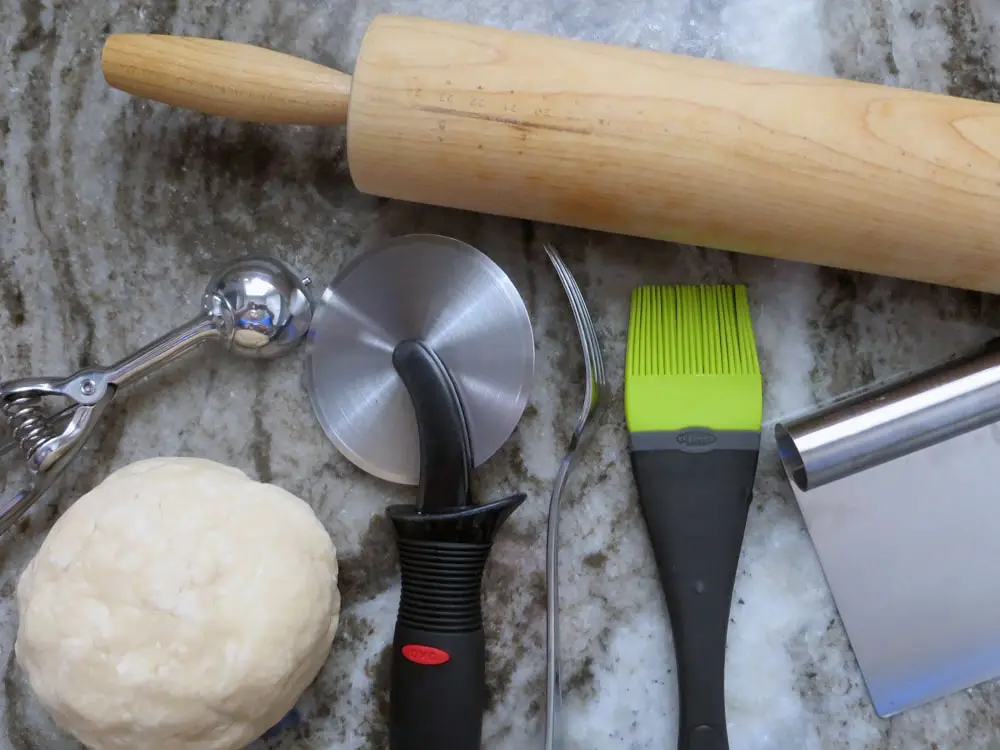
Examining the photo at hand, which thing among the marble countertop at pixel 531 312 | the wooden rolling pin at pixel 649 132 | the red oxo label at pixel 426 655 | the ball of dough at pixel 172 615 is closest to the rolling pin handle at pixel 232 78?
the wooden rolling pin at pixel 649 132

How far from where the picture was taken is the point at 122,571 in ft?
1.92

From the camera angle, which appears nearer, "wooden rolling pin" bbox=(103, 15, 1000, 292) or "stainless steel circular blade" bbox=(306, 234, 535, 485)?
"wooden rolling pin" bbox=(103, 15, 1000, 292)

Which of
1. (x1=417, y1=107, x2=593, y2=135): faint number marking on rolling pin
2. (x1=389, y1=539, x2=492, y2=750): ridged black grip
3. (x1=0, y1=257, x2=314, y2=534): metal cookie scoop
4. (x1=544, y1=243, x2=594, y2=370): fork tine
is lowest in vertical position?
(x1=389, y1=539, x2=492, y2=750): ridged black grip

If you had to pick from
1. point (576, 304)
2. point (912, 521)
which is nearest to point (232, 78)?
point (576, 304)

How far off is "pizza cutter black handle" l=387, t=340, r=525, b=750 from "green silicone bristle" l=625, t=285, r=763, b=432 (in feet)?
0.43

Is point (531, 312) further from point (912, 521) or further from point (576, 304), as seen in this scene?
point (912, 521)

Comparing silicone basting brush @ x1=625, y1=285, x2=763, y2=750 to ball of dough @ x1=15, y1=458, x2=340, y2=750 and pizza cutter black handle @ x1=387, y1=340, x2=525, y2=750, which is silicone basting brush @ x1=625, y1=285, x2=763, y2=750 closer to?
pizza cutter black handle @ x1=387, y1=340, x2=525, y2=750

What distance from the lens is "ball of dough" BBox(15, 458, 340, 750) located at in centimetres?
57

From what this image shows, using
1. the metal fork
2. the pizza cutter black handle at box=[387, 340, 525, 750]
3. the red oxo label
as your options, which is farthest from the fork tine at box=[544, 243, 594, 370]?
the red oxo label

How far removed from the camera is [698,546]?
64cm

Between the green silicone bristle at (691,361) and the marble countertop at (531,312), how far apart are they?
0.02m

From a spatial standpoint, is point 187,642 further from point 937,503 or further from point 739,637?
point 937,503

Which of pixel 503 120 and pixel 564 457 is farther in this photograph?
pixel 564 457

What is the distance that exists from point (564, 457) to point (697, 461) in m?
0.10
